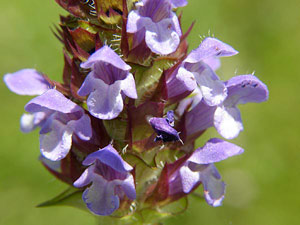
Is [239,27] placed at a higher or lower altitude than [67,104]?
lower

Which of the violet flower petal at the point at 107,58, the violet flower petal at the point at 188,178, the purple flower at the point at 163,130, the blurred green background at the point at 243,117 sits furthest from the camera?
the blurred green background at the point at 243,117

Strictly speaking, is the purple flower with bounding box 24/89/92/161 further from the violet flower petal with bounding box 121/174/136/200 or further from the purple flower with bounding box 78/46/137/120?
the violet flower petal with bounding box 121/174/136/200

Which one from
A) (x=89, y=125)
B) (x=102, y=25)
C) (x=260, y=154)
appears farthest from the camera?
(x=260, y=154)

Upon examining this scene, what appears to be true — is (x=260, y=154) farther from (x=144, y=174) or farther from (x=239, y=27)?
(x=144, y=174)

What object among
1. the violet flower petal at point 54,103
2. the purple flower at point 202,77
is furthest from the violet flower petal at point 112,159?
the purple flower at point 202,77

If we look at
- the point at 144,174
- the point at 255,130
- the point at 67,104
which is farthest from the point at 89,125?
the point at 255,130

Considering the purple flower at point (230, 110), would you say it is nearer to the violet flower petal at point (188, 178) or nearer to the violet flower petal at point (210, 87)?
the violet flower petal at point (210, 87)
